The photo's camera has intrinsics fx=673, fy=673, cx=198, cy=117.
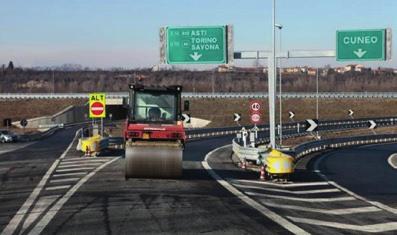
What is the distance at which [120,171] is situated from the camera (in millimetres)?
24438

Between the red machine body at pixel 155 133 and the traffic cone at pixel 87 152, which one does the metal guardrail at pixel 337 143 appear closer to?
the traffic cone at pixel 87 152

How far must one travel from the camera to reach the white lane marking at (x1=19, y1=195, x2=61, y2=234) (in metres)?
12.7

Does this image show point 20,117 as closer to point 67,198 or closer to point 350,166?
point 350,166

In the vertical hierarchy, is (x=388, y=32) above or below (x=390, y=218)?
above

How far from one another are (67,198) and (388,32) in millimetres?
25132

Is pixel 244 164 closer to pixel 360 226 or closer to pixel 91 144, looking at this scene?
pixel 91 144

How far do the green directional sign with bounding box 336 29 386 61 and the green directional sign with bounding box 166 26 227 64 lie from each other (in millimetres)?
6790

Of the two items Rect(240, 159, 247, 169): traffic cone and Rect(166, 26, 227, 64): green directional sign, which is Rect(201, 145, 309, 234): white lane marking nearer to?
Rect(240, 159, 247, 169): traffic cone

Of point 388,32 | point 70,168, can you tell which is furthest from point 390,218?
point 388,32

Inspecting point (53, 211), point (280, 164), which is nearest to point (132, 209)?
point (53, 211)

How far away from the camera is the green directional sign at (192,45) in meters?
37.8

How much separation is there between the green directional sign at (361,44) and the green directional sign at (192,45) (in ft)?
22.3

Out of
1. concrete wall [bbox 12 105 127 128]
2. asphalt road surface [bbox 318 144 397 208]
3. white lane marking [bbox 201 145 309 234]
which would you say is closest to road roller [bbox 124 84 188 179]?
white lane marking [bbox 201 145 309 234]

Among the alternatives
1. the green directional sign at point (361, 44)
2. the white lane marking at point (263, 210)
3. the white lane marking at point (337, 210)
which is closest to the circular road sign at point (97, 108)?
the green directional sign at point (361, 44)
